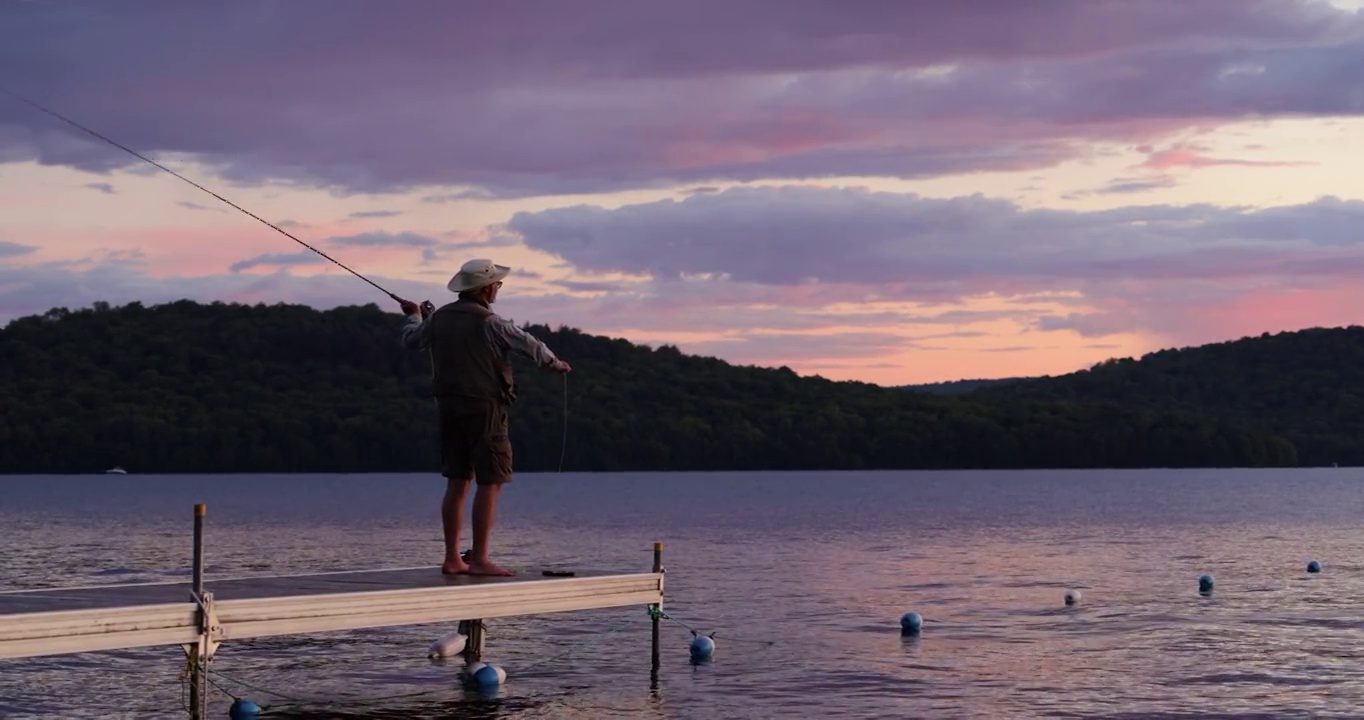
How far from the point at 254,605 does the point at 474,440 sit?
2.52 m

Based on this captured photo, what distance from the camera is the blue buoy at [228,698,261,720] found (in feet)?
60.4

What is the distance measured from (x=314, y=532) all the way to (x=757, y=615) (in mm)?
50507

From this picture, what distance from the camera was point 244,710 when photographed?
18.5m

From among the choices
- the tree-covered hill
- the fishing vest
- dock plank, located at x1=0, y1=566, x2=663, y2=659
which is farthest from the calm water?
the tree-covered hill

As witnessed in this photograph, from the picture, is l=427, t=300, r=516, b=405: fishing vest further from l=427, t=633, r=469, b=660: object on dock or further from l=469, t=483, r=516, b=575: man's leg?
l=427, t=633, r=469, b=660: object on dock

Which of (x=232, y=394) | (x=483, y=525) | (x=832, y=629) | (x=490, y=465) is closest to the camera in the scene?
(x=490, y=465)

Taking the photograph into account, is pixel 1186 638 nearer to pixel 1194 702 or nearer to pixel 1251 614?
pixel 1251 614

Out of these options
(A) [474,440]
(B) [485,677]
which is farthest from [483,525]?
(B) [485,677]

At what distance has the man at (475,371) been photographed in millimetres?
16328

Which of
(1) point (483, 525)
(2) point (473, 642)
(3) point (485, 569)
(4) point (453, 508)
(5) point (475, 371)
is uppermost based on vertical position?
(5) point (475, 371)

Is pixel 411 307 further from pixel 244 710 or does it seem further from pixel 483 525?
pixel 244 710

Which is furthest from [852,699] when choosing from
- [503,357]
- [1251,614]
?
[1251,614]

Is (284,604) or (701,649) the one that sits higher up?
(284,604)

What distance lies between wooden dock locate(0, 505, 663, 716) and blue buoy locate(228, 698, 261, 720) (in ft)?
4.35
